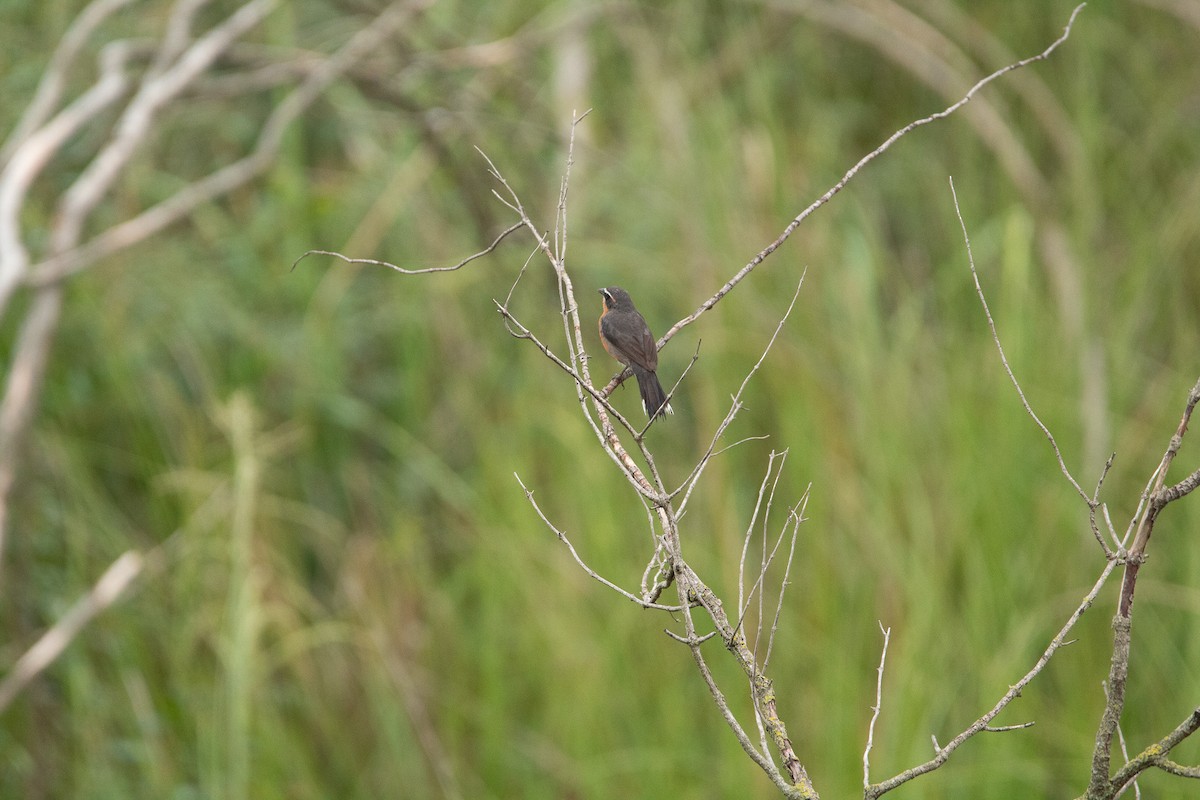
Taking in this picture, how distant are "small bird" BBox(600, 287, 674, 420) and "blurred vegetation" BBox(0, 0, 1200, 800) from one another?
111cm

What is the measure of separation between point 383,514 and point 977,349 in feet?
6.32

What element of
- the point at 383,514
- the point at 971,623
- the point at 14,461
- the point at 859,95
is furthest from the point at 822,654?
the point at 859,95

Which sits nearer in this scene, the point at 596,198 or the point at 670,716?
the point at 670,716

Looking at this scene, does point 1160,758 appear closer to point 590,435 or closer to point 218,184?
point 590,435

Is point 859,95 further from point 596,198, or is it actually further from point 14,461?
point 14,461

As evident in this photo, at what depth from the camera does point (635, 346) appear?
212cm

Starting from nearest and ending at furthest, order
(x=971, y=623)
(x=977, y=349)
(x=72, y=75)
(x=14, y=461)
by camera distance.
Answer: (x=14, y=461) → (x=971, y=623) → (x=977, y=349) → (x=72, y=75)

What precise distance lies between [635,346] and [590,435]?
59.3 inches

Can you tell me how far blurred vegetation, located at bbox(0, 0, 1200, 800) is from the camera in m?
3.12

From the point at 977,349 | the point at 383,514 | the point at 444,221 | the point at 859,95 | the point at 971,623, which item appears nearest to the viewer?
the point at 971,623

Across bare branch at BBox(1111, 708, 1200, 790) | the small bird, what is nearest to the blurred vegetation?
the small bird

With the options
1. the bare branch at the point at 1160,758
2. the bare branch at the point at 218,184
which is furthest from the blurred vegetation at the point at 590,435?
the bare branch at the point at 1160,758

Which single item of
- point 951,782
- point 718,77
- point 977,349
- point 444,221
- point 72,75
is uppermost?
point 718,77

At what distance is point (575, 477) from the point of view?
11.4 ft
